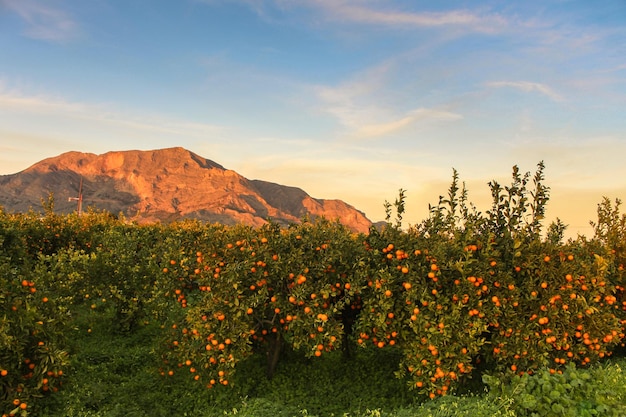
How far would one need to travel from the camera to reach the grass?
6055mm

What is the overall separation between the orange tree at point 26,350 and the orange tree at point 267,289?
1772 mm

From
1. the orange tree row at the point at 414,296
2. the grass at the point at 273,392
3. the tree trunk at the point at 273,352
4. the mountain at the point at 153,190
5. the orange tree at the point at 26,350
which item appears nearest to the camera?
the orange tree at the point at 26,350

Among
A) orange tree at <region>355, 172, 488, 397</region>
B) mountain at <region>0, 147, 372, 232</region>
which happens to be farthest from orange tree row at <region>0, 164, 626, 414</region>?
mountain at <region>0, 147, 372, 232</region>

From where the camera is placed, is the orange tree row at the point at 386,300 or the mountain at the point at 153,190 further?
the mountain at the point at 153,190

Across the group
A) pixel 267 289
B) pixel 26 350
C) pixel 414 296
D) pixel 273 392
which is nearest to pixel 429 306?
pixel 414 296

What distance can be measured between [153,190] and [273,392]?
175328 millimetres

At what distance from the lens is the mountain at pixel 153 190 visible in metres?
150

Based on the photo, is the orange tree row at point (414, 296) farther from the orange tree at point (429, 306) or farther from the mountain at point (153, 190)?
the mountain at point (153, 190)

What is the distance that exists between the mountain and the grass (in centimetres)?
12412

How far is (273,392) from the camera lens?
7625mm

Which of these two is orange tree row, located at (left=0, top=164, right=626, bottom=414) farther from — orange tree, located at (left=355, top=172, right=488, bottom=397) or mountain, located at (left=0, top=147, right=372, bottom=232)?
mountain, located at (left=0, top=147, right=372, bottom=232)

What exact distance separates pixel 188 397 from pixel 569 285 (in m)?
6.23

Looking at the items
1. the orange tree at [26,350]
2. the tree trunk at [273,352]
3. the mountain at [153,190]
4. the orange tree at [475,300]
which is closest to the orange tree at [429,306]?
the orange tree at [475,300]

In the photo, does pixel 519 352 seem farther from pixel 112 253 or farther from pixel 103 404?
pixel 112 253
